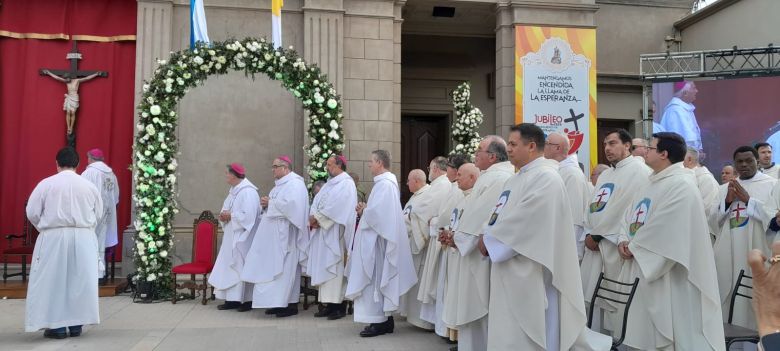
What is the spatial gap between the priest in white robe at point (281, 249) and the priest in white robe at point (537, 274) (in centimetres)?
435

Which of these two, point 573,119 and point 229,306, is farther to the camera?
point 573,119

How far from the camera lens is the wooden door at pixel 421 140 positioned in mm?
15430

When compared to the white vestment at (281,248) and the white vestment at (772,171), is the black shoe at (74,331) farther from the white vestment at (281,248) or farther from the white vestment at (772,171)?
the white vestment at (772,171)

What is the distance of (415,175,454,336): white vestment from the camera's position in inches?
264

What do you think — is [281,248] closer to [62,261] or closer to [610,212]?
[62,261]

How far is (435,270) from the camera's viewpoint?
6.92 metres

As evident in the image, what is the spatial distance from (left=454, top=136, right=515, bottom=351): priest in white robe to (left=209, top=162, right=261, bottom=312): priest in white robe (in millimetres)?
4171

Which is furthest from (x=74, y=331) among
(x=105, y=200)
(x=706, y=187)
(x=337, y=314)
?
(x=706, y=187)

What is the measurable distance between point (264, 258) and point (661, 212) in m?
5.21

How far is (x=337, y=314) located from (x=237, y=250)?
5.68 ft

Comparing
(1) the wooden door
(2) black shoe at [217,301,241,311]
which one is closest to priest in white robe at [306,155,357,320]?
(2) black shoe at [217,301,241,311]

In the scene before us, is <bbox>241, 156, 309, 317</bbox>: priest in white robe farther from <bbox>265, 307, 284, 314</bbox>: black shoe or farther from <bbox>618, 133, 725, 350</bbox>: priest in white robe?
<bbox>618, 133, 725, 350</bbox>: priest in white robe

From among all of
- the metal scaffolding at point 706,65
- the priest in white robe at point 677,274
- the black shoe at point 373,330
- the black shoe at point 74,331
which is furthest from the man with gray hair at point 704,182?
the black shoe at point 74,331

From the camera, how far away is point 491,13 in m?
13.2
